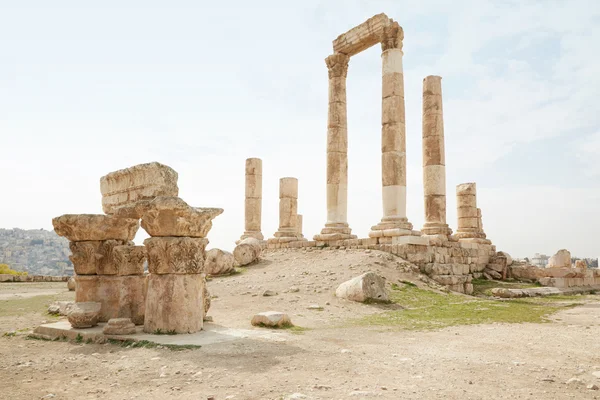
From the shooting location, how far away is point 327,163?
804 inches

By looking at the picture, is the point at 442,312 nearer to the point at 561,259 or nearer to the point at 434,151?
the point at 434,151

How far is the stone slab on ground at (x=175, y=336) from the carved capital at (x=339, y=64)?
1525cm

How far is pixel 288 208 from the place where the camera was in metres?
23.0

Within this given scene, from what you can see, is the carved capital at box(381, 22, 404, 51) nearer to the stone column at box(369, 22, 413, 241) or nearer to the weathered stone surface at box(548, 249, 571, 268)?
the stone column at box(369, 22, 413, 241)

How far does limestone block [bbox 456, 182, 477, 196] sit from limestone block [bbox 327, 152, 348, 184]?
6099 mm

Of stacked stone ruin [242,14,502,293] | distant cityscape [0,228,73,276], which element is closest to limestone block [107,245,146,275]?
stacked stone ruin [242,14,502,293]

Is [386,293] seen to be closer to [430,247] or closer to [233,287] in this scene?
[233,287]

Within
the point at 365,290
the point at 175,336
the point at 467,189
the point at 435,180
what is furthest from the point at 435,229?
the point at 175,336

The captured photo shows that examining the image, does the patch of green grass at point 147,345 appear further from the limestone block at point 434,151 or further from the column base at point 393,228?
the limestone block at point 434,151

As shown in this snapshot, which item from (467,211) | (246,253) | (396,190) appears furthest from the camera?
(467,211)

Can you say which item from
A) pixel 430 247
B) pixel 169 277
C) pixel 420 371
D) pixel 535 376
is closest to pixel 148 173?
pixel 169 277

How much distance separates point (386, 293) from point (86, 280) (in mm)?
6654

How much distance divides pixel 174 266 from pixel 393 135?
494 inches

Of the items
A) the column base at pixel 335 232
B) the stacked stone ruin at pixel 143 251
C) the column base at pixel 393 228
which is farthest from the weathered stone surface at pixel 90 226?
the column base at pixel 335 232
